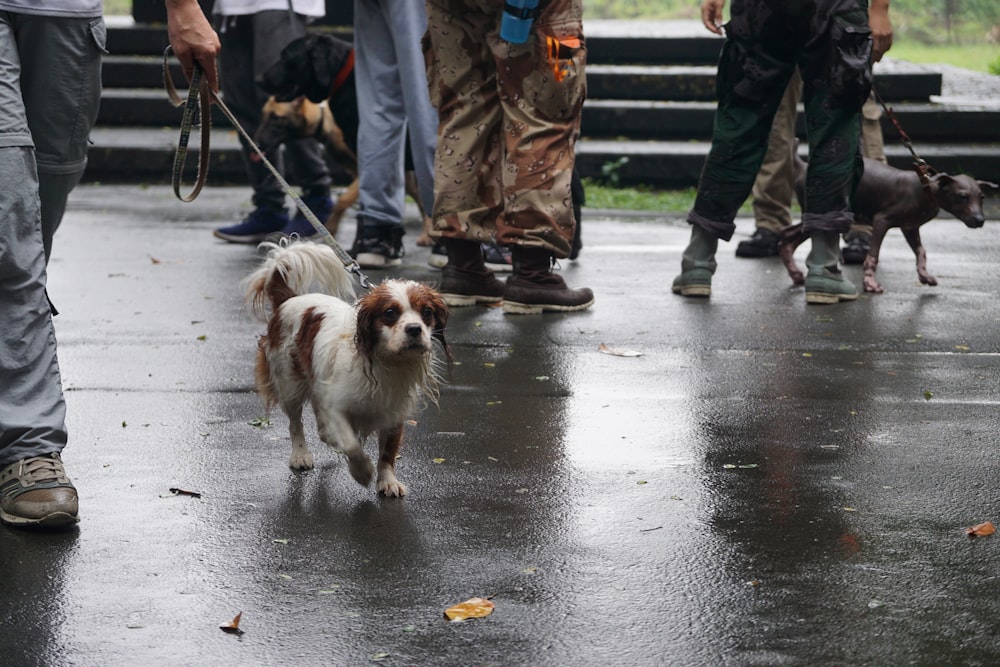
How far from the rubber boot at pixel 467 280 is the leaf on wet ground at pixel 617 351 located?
1.07 metres

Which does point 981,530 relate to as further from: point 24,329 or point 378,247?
point 378,247

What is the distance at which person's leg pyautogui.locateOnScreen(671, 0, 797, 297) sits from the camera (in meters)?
6.82

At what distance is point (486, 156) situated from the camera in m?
6.83

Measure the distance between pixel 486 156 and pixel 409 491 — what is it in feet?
9.93

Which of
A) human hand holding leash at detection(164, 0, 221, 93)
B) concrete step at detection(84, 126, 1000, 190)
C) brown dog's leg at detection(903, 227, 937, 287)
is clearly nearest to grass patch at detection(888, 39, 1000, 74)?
concrete step at detection(84, 126, 1000, 190)

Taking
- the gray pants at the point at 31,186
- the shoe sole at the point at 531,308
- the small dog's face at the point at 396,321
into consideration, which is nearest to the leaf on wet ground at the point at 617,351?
the shoe sole at the point at 531,308

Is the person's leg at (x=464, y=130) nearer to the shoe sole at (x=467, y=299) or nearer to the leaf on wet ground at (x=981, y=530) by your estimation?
the shoe sole at (x=467, y=299)

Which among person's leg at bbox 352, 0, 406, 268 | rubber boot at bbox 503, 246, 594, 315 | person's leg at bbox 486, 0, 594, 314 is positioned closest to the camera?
person's leg at bbox 486, 0, 594, 314

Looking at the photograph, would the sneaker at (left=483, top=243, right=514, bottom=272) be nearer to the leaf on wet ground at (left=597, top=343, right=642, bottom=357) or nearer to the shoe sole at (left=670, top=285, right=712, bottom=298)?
the shoe sole at (left=670, top=285, right=712, bottom=298)

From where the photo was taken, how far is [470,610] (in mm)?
3168

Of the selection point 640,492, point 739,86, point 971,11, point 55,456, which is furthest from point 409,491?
point 971,11

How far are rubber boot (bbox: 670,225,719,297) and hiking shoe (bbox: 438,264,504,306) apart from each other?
1.02 meters

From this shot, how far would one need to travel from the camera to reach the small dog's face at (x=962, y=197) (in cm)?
755

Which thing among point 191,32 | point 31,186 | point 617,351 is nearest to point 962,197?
point 617,351
